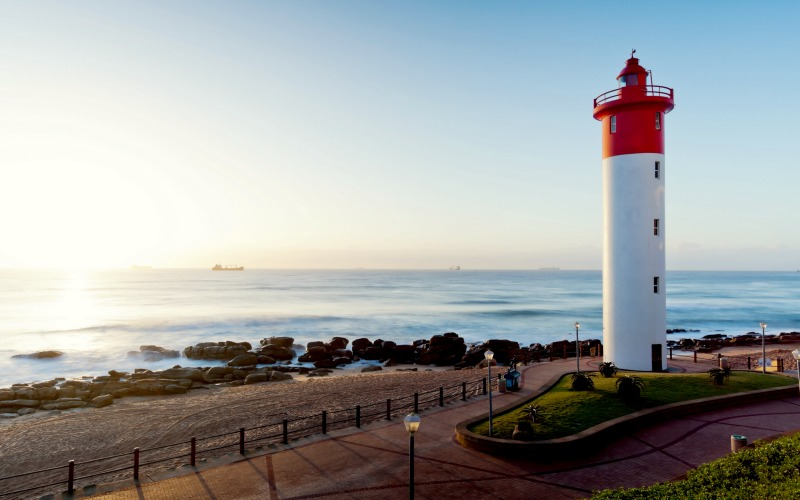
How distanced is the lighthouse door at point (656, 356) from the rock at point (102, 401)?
29301 mm

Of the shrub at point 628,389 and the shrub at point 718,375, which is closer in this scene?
the shrub at point 628,389

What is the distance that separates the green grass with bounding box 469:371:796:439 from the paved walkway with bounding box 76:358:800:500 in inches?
40.0

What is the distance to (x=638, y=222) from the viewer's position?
22.4 m

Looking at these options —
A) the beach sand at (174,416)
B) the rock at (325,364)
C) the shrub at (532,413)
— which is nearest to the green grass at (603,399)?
the shrub at (532,413)

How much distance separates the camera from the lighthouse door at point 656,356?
22422 millimetres

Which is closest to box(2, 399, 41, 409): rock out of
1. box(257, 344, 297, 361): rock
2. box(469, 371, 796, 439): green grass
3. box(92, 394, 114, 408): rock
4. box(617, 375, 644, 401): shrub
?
box(92, 394, 114, 408): rock

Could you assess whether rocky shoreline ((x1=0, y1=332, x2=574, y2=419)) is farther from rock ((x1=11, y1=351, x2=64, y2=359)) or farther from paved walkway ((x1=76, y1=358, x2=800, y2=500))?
paved walkway ((x1=76, y1=358, x2=800, y2=500))

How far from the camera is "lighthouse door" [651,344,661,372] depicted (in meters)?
22.4

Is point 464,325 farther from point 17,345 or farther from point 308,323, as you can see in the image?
point 17,345

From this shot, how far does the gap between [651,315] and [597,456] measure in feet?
36.5

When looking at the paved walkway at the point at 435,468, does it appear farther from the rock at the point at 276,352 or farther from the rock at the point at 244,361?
the rock at the point at 276,352

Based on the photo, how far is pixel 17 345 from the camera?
5444 centimetres

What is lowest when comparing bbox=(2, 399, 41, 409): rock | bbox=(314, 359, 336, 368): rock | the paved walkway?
bbox=(314, 359, 336, 368): rock

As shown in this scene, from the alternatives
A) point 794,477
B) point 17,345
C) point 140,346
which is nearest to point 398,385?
point 794,477
